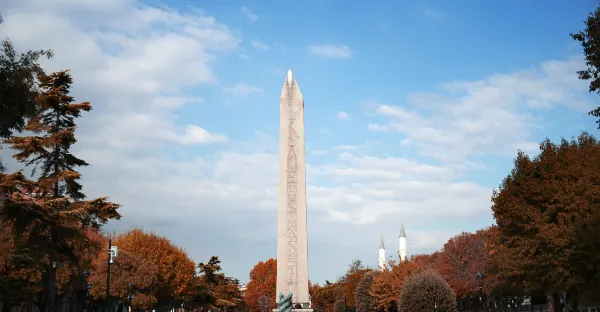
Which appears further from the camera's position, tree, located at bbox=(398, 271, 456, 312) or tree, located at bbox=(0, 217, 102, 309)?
tree, located at bbox=(398, 271, 456, 312)

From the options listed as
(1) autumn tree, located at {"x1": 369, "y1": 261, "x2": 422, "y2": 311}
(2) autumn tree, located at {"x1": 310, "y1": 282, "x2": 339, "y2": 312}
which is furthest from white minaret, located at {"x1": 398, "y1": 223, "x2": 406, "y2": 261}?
(1) autumn tree, located at {"x1": 369, "y1": 261, "x2": 422, "y2": 311}

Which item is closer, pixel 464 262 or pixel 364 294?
pixel 464 262

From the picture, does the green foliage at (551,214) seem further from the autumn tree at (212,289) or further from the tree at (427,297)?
the autumn tree at (212,289)

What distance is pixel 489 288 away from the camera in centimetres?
6494

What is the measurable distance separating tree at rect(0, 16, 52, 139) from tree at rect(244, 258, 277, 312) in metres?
111

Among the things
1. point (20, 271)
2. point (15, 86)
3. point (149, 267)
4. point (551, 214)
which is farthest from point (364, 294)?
point (15, 86)

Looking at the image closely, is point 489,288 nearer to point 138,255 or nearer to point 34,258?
point 138,255

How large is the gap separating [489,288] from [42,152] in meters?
47.3

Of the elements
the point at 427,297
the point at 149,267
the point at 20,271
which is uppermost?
the point at 149,267

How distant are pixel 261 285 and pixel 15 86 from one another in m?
116

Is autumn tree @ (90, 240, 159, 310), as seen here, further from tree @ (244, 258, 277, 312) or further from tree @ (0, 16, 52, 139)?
tree @ (244, 258, 277, 312)

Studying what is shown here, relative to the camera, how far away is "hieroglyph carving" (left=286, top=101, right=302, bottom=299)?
25.0 metres

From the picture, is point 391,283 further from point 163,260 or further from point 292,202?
point 292,202

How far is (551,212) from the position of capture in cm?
3788
